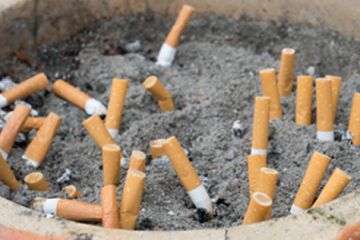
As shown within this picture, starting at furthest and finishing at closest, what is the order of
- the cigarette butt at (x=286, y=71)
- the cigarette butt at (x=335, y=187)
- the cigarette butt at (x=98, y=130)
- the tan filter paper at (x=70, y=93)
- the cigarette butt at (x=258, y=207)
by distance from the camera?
the tan filter paper at (x=70, y=93) → the cigarette butt at (x=286, y=71) → the cigarette butt at (x=98, y=130) → the cigarette butt at (x=335, y=187) → the cigarette butt at (x=258, y=207)

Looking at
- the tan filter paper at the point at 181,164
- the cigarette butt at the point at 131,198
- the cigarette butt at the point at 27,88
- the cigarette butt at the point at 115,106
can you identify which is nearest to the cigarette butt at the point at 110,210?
the cigarette butt at the point at 131,198

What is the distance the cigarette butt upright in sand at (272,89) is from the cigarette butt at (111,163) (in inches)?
20.3

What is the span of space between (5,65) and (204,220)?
3.10 feet

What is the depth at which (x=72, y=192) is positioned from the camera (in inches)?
68.5

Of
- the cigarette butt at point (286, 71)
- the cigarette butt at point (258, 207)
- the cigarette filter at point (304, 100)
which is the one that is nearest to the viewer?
the cigarette butt at point (258, 207)

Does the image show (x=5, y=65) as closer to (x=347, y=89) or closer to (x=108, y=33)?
(x=108, y=33)

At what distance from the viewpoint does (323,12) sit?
7.61 ft

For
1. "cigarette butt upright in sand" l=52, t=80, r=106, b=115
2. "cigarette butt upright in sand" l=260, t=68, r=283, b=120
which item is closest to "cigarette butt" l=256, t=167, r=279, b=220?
"cigarette butt upright in sand" l=260, t=68, r=283, b=120

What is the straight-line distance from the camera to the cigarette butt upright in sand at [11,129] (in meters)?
1.90

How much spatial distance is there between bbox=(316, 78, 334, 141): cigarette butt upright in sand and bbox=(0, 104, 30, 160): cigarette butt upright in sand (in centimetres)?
71

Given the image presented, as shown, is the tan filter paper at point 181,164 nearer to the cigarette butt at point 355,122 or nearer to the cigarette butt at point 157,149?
the cigarette butt at point 157,149

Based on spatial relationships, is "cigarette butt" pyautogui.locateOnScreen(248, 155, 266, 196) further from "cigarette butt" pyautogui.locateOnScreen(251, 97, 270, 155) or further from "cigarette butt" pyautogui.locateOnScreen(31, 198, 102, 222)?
"cigarette butt" pyautogui.locateOnScreen(31, 198, 102, 222)

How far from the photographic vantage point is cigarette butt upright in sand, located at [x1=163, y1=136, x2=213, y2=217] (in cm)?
163

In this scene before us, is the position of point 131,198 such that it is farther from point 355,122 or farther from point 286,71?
point 286,71
